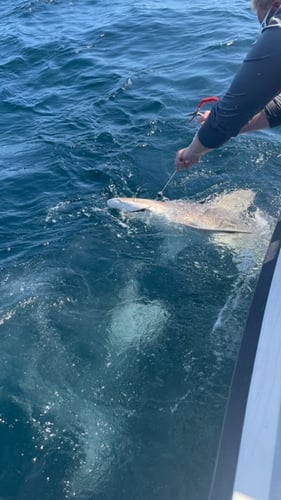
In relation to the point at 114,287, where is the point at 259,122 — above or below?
above

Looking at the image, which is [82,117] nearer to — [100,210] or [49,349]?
[100,210]

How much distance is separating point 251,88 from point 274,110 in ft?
4.65

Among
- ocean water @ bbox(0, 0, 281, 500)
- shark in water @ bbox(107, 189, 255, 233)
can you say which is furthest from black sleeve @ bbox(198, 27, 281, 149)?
shark in water @ bbox(107, 189, 255, 233)

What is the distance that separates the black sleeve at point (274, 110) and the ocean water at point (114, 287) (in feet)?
7.12

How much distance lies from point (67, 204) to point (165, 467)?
4831 mm

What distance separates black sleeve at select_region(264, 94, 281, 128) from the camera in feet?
16.3

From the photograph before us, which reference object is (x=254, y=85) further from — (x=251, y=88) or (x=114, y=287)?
(x=114, y=287)

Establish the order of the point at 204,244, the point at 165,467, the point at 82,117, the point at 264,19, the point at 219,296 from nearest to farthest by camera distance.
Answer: the point at 264,19 → the point at 165,467 → the point at 219,296 → the point at 204,244 → the point at 82,117

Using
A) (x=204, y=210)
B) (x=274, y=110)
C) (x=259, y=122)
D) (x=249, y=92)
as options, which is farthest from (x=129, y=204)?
(x=249, y=92)

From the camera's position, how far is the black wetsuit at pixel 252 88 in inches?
137

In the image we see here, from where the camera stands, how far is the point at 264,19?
3758 millimetres

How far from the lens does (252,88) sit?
369cm

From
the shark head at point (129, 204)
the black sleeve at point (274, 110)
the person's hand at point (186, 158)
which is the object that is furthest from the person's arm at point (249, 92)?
the shark head at point (129, 204)

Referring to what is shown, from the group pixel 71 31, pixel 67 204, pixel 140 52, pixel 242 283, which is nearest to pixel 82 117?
pixel 67 204
